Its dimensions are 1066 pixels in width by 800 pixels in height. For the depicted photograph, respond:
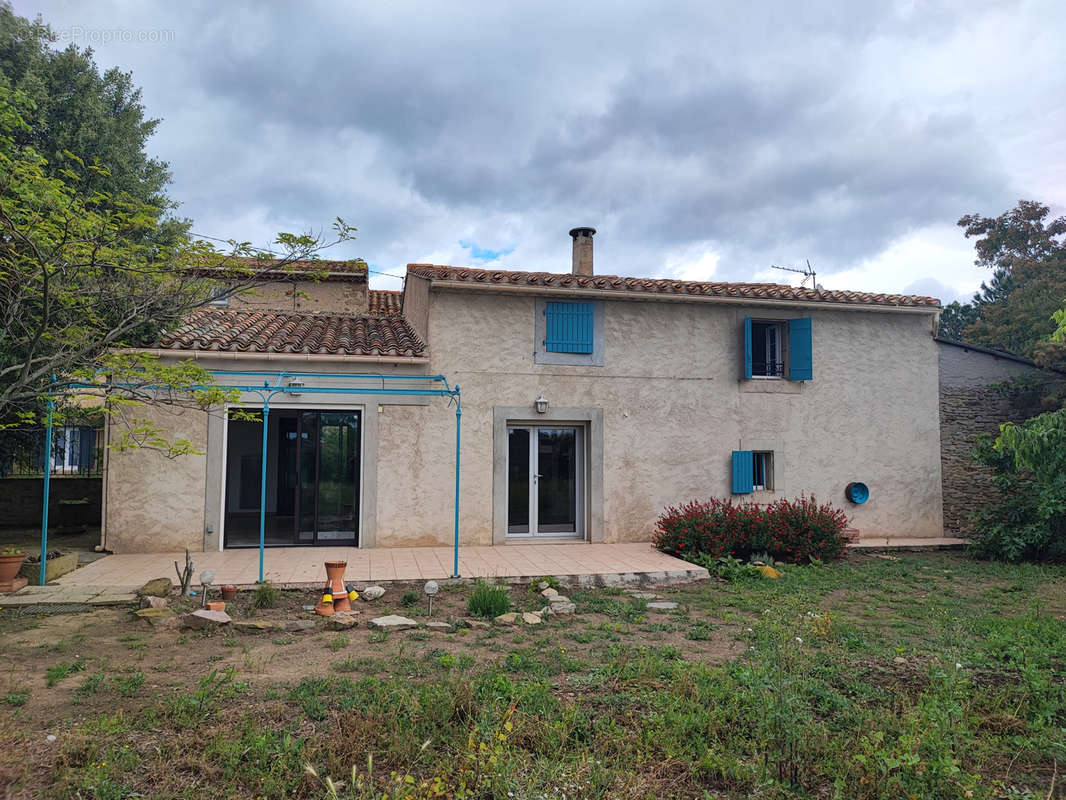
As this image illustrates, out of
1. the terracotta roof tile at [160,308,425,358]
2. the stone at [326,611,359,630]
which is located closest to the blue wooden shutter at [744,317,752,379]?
the terracotta roof tile at [160,308,425,358]

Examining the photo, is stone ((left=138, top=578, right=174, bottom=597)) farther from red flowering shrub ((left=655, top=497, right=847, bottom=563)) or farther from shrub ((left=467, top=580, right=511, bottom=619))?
red flowering shrub ((left=655, top=497, right=847, bottom=563))

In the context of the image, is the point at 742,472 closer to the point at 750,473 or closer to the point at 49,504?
the point at 750,473

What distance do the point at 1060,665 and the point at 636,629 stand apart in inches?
142

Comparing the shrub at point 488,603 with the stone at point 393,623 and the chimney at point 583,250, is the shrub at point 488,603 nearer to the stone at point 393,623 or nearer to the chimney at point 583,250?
the stone at point 393,623

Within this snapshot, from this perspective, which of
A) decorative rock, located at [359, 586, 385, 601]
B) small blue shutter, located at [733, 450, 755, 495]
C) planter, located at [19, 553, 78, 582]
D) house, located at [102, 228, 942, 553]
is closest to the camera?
decorative rock, located at [359, 586, 385, 601]

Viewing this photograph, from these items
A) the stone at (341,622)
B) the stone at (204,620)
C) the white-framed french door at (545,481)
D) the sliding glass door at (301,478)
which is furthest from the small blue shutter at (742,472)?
the stone at (204,620)

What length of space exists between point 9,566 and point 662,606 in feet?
26.2

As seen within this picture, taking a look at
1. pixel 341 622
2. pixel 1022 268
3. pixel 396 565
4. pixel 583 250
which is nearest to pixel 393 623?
pixel 341 622

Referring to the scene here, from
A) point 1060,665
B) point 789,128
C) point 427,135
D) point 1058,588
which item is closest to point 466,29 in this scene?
point 427,135

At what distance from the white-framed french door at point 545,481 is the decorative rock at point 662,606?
4.21 m

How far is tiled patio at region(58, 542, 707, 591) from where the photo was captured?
884cm

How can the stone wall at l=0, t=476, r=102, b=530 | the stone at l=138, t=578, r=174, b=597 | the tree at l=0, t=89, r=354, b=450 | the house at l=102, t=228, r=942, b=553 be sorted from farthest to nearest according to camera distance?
the stone wall at l=0, t=476, r=102, b=530
the house at l=102, t=228, r=942, b=553
the stone at l=138, t=578, r=174, b=597
the tree at l=0, t=89, r=354, b=450

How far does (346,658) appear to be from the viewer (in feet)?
18.8

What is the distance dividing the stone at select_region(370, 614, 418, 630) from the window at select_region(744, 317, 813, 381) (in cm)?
837
